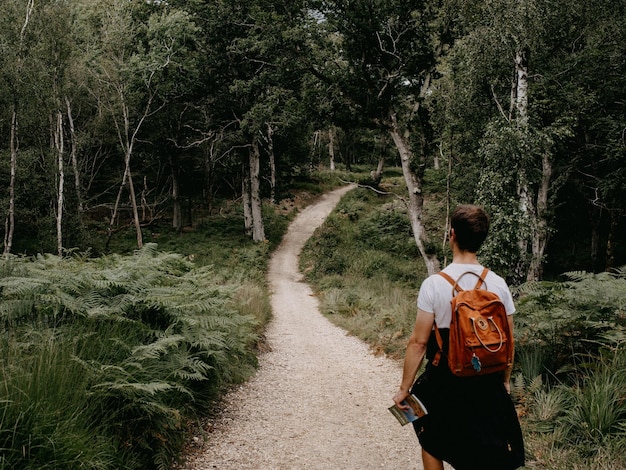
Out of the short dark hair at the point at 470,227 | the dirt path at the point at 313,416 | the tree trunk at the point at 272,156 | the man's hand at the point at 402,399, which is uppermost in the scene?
the tree trunk at the point at 272,156

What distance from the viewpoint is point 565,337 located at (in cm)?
489

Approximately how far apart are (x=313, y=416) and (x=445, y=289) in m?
3.59

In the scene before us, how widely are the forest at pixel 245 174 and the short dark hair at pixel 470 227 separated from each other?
2378 millimetres

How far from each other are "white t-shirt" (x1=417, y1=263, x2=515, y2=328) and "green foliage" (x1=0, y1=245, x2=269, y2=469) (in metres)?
2.38

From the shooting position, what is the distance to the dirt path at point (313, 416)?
4.30 metres

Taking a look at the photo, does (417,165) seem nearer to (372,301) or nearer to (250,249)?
(372,301)

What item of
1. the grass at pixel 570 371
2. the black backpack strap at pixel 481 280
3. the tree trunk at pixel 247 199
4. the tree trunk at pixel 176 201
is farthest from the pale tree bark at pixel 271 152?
the black backpack strap at pixel 481 280

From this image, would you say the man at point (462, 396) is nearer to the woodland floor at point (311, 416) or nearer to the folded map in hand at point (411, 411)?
the folded map in hand at point (411, 411)

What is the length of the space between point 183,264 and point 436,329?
22.5 ft

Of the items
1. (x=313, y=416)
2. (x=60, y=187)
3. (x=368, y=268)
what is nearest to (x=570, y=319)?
(x=313, y=416)

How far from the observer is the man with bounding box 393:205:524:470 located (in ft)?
7.98

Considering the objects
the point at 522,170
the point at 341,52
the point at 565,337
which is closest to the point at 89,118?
the point at 341,52

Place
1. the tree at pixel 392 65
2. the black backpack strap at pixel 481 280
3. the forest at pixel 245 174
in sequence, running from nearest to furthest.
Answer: the black backpack strap at pixel 481 280, the forest at pixel 245 174, the tree at pixel 392 65

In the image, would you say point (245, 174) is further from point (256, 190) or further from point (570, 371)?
point (570, 371)
